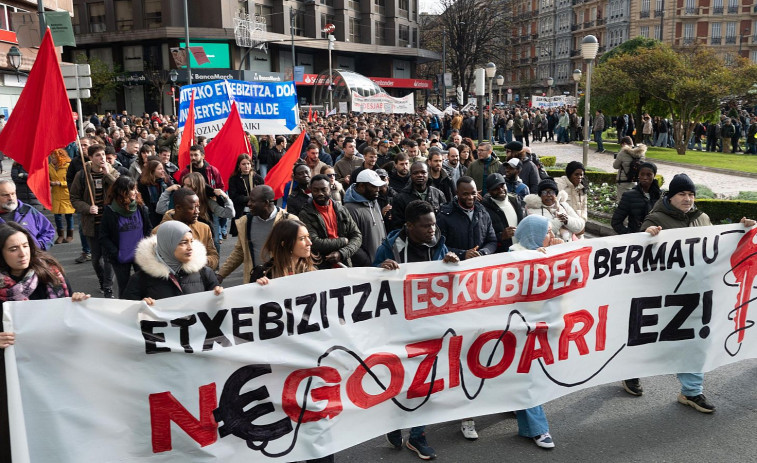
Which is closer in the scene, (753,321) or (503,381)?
(503,381)

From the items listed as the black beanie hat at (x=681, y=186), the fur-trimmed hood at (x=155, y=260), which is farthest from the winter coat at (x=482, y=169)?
the fur-trimmed hood at (x=155, y=260)

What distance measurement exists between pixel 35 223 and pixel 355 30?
63185 mm

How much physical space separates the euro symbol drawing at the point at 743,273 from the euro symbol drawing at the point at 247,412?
3301 mm

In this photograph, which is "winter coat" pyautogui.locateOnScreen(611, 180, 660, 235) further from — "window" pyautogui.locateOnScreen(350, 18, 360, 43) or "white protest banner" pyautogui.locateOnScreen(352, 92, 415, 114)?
"window" pyautogui.locateOnScreen(350, 18, 360, 43)

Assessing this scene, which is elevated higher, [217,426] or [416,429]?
[217,426]

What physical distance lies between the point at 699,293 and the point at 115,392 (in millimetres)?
3841

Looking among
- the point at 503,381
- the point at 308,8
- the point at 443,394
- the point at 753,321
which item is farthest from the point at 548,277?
the point at 308,8

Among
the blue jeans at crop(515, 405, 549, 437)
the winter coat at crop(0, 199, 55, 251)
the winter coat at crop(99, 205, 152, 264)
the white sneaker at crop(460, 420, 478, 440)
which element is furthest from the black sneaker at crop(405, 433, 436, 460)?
the winter coat at crop(0, 199, 55, 251)

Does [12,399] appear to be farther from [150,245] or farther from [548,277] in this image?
[548,277]

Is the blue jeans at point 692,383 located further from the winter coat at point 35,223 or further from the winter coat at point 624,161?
the winter coat at point 35,223

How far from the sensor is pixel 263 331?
3891 millimetres

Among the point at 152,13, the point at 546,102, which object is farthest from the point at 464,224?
the point at 152,13

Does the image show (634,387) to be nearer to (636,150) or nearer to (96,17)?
(636,150)

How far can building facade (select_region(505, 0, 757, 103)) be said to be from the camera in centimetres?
7475
